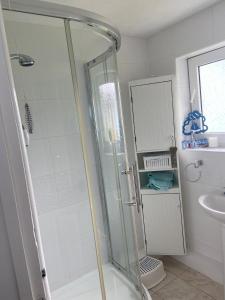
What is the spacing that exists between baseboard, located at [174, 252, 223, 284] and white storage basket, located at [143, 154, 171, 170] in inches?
34.8

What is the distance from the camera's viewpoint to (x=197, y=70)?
2.12 meters

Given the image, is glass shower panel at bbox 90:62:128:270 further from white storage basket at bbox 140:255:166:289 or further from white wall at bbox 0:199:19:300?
white wall at bbox 0:199:19:300

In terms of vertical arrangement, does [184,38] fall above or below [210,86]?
above

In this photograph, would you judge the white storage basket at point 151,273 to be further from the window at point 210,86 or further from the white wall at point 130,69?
the window at point 210,86

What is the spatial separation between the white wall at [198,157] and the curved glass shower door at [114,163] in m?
0.68

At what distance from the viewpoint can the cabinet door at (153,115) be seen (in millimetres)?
2074

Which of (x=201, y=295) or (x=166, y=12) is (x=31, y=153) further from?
(x=201, y=295)

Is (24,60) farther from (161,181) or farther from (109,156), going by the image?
(161,181)

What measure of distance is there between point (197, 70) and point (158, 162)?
90 centimetres

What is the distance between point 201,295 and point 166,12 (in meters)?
2.21

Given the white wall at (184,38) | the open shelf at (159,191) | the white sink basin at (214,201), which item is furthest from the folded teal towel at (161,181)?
the white wall at (184,38)

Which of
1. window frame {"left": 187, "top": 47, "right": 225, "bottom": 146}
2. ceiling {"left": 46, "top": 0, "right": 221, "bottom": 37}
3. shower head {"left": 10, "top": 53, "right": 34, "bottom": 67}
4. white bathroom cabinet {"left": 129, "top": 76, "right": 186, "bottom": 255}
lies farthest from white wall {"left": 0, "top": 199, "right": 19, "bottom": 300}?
window frame {"left": 187, "top": 47, "right": 225, "bottom": 146}

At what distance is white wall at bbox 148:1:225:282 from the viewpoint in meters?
1.82

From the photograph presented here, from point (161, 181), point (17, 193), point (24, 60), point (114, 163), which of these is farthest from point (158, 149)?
point (17, 193)
